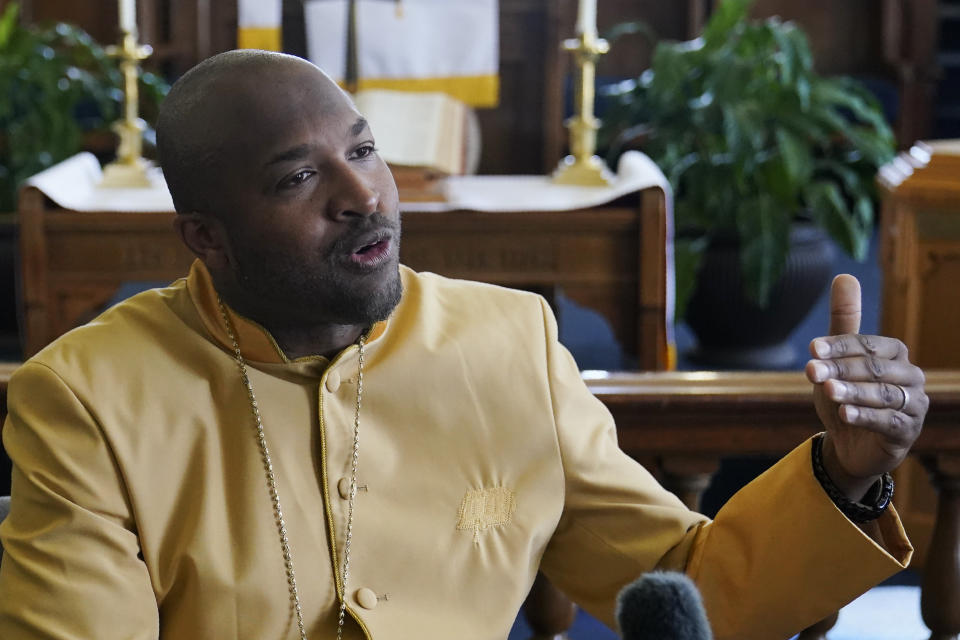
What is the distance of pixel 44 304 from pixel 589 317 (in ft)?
11.2

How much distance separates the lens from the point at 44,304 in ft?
11.7

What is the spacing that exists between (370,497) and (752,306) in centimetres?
393

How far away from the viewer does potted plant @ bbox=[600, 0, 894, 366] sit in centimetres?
498

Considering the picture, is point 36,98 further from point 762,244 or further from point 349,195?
point 349,195

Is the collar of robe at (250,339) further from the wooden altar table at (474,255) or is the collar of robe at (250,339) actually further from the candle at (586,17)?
the candle at (586,17)

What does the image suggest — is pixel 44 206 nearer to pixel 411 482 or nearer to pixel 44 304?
pixel 44 304

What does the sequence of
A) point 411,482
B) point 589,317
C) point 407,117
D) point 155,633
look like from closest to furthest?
1. point 155,633
2. point 411,482
3. point 407,117
4. point 589,317

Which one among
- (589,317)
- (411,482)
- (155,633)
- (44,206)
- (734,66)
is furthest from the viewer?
(589,317)

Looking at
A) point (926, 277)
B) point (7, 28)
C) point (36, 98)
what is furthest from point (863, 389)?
point (7, 28)

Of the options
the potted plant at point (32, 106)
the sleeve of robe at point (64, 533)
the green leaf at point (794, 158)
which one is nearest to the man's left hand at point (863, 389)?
the sleeve of robe at point (64, 533)

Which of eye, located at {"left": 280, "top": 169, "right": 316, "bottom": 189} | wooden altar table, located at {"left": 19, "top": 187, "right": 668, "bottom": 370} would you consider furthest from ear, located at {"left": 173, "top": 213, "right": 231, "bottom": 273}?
wooden altar table, located at {"left": 19, "top": 187, "right": 668, "bottom": 370}

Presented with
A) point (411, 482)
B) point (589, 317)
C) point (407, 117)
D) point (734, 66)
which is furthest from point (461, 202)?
point (589, 317)

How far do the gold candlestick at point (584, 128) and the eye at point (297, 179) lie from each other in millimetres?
2702

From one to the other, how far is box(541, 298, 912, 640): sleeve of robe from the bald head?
1.43 ft
